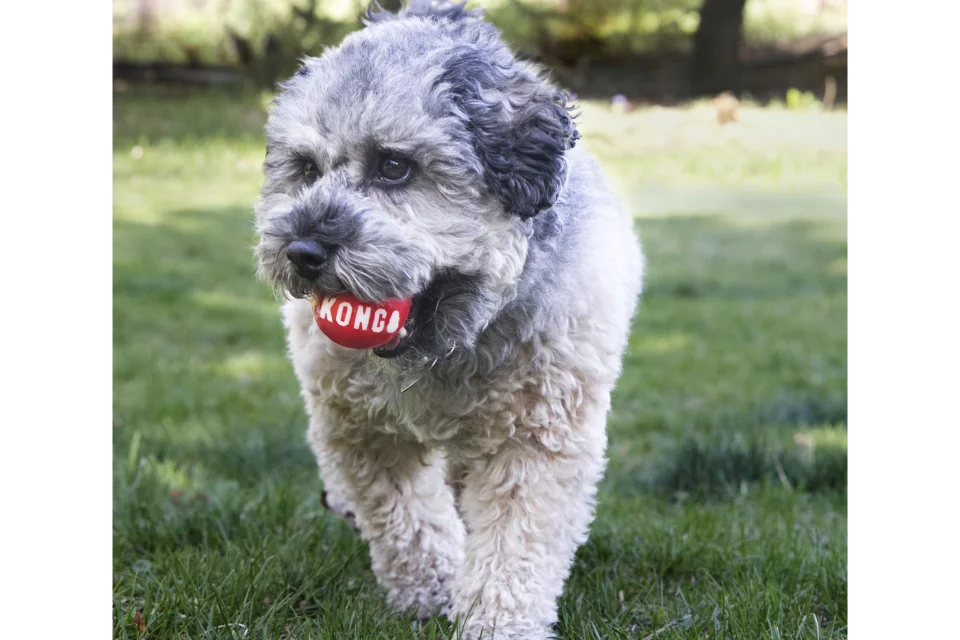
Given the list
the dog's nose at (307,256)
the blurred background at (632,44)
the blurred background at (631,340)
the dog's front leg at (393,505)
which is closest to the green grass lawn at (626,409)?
the blurred background at (631,340)

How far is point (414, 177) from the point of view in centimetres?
273

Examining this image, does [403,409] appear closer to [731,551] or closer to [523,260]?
[523,260]

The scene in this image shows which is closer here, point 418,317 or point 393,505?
point 418,317

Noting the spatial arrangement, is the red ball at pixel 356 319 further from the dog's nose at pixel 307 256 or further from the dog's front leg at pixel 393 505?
the dog's front leg at pixel 393 505

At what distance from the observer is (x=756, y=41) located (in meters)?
13.5

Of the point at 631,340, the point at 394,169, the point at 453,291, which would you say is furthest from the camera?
the point at 631,340

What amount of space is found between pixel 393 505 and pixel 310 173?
1182 mm

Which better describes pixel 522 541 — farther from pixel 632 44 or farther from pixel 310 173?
pixel 632 44

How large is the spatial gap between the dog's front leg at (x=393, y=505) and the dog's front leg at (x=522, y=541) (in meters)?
0.35

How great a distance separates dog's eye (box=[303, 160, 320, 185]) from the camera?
2.83 meters

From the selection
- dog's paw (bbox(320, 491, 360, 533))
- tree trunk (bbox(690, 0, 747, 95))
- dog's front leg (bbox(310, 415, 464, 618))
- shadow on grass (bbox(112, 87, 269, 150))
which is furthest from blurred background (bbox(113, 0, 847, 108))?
dog's front leg (bbox(310, 415, 464, 618))

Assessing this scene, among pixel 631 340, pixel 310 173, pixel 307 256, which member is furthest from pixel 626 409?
pixel 307 256

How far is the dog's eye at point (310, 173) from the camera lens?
283cm
